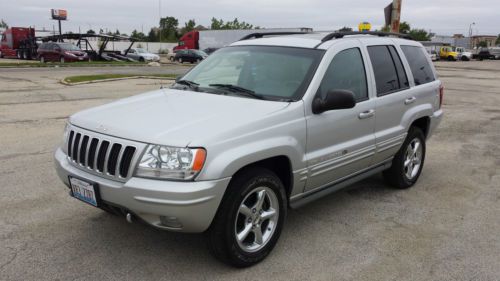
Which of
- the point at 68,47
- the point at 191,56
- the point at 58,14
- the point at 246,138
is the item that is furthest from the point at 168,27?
the point at 246,138

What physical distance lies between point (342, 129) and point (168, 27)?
10943 centimetres

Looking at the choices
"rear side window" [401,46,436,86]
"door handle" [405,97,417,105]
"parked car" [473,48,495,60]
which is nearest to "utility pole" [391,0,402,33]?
"rear side window" [401,46,436,86]

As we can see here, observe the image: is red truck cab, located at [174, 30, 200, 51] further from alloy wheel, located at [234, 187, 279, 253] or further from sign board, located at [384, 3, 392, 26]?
alloy wheel, located at [234, 187, 279, 253]

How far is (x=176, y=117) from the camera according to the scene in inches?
137

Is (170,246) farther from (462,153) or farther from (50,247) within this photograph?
(462,153)

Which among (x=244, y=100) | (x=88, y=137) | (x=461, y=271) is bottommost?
(x=461, y=271)

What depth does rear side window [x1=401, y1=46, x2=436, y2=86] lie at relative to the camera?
548 centimetres

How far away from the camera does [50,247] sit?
3.82 m

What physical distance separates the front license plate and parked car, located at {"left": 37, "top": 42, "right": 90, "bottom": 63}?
99.9 ft

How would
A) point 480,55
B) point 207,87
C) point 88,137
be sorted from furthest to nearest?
1. point 480,55
2. point 207,87
3. point 88,137

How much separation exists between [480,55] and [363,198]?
215 ft

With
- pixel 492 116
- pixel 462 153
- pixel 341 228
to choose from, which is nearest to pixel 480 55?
pixel 492 116

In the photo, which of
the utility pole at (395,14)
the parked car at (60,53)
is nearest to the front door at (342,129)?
the utility pole at (395,14)

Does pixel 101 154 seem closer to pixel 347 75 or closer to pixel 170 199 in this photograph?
pixel 170 199
